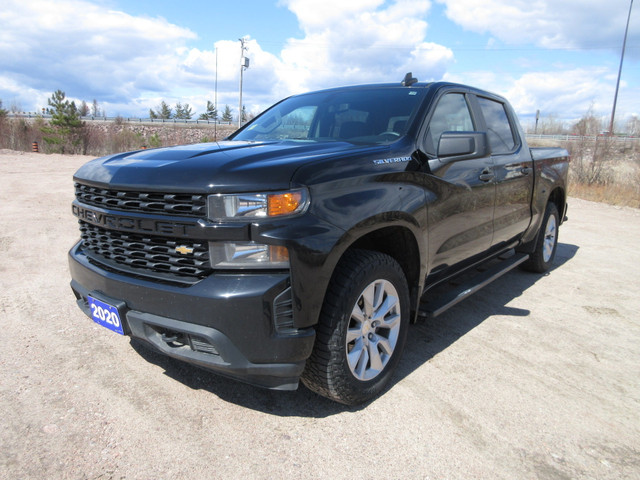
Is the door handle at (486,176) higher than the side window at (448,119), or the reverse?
the side window at (448,119)

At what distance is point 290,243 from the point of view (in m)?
2.03

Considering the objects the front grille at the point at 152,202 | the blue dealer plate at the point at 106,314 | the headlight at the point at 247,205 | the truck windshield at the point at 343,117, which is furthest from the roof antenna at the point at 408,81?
the blue dealer plate at the point at 106,314

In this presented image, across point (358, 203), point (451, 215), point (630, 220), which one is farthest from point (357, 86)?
point (630, 220)

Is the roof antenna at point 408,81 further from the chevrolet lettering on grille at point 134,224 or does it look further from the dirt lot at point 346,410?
the chevrolet lettering on grille at point 134,224

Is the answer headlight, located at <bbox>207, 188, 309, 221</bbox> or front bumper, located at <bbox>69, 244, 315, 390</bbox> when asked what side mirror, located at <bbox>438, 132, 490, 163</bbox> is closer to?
headlight, located at <bbox>207, 188, 309, 221</bbox>

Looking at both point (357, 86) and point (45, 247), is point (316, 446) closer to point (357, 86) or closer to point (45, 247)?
point (357, 86)

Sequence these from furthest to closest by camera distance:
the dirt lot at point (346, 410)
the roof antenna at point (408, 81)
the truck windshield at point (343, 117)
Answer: the roof antenna at point (408, 81)
the truck windshield at point (343, 117)
the dirt lot at point (346, 410)

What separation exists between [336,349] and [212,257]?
76cm

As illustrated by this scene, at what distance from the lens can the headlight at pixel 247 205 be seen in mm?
2070

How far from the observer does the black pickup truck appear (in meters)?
2.07

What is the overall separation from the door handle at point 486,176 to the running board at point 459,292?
82 centimetres

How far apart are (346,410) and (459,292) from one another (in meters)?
1.31

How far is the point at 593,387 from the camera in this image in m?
2.91

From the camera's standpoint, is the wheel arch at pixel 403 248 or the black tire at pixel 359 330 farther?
the wheel arch at pixel 403 248
